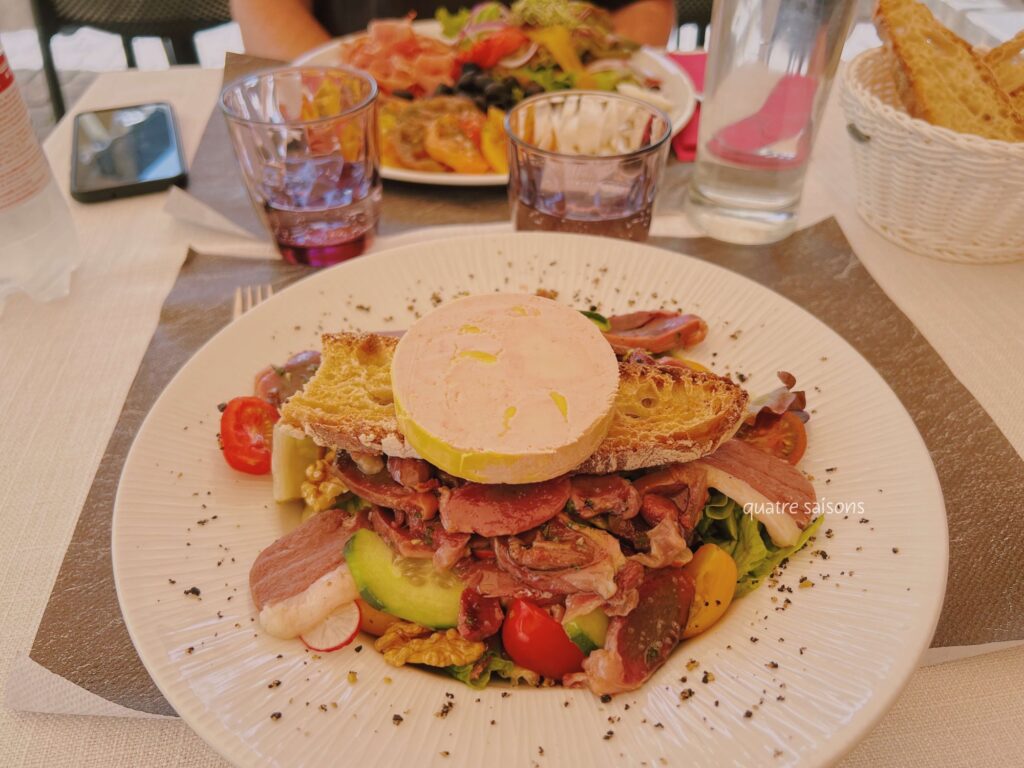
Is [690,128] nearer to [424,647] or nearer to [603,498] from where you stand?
[603,498]

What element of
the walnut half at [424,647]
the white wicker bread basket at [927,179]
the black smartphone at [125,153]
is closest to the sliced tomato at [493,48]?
the black smartphone at [125,153]

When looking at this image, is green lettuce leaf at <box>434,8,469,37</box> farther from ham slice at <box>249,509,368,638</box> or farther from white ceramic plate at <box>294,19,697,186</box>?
ham slice at <box>249,509,368,638</box>

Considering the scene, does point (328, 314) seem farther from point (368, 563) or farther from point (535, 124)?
point (535, 124)

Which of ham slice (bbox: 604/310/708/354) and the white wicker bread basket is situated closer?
ham slice (bbox: 604/310/708/354)

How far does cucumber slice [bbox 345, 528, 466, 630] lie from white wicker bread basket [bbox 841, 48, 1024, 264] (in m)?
2.08

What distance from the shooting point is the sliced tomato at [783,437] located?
185 cm

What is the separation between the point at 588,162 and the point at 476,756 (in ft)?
6.07

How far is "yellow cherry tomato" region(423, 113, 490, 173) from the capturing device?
10.7ft

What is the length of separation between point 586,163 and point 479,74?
1548mm

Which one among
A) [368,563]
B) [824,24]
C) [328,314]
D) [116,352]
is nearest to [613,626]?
[368,563]

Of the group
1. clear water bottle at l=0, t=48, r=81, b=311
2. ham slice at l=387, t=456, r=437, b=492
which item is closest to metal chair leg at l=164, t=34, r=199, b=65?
clear water bottle at l=0, t=48, r=81, b=311

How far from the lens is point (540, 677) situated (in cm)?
158

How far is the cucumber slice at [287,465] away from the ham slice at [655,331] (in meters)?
0.88

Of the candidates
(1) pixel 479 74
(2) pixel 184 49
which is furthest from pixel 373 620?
(2) pixel 184 49
